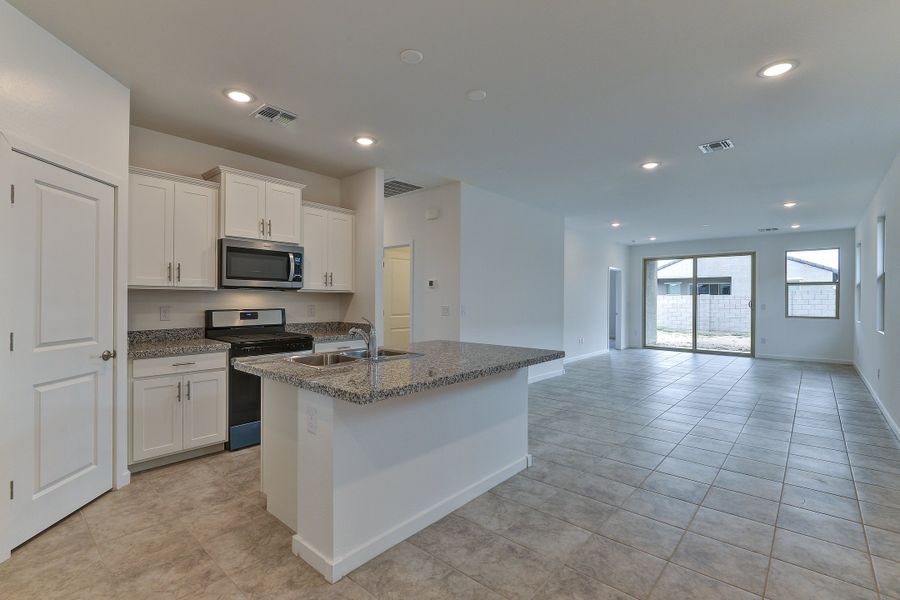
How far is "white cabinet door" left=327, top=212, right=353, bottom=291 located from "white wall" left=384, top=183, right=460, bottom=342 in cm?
106

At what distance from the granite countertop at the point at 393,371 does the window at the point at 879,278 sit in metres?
4.69

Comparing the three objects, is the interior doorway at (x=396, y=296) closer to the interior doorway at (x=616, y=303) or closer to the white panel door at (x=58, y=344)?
the white panel door at (x=58, y=344)

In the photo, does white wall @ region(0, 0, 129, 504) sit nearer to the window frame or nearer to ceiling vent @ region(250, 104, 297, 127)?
ceiling vent @ region(250, 104, 297, 127)

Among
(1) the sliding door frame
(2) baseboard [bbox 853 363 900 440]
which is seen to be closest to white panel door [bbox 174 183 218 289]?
(2) baseboard [bbox 853 363 900 440]

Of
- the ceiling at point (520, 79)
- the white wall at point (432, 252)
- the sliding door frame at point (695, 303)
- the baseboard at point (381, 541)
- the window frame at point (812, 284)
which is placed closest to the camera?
the baseboard at point (381, 541)

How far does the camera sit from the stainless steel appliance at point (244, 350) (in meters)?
3.38

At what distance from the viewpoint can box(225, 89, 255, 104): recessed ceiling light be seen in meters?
2.79

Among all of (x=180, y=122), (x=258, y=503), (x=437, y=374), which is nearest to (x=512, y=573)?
(x=437, y=374)

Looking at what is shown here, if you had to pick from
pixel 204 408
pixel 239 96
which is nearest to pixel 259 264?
pixel 204 408

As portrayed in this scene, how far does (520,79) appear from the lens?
8.61 feet

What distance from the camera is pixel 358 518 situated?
2.00 meters

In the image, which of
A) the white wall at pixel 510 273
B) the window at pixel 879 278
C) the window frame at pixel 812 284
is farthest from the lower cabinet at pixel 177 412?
the window frame at pixel 812 284

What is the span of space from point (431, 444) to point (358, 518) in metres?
0.56

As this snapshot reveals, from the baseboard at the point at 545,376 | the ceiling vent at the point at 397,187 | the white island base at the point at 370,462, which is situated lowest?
the baseboard at the point at 545,376
